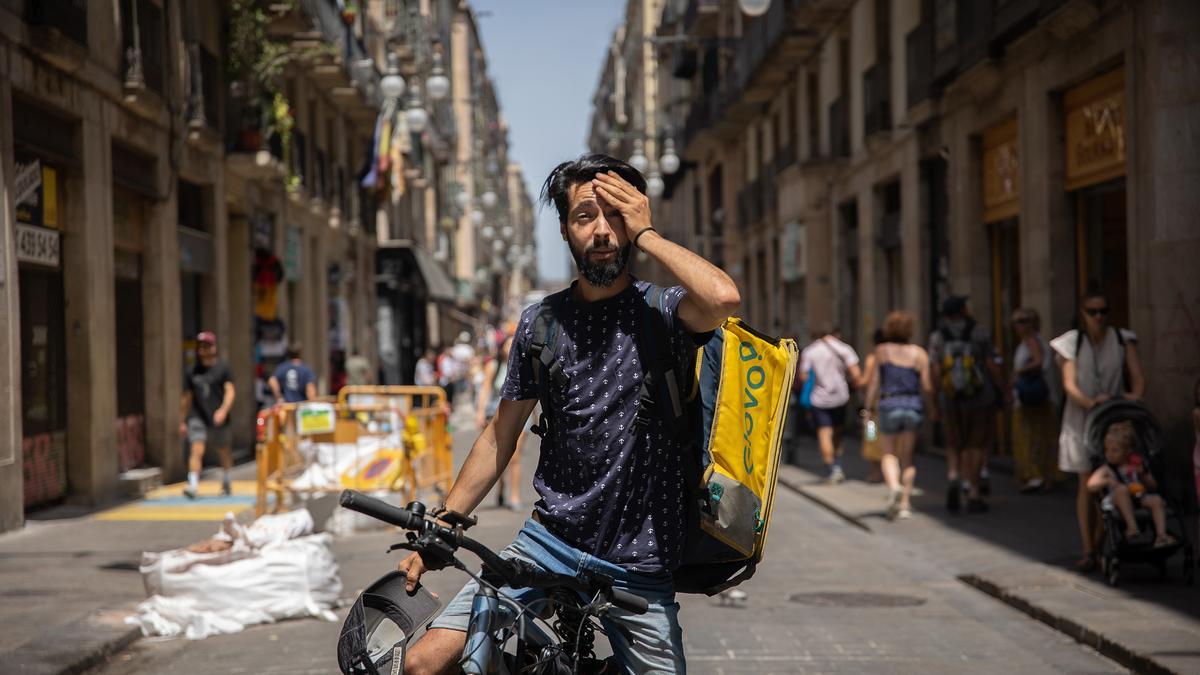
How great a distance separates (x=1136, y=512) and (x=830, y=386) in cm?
891

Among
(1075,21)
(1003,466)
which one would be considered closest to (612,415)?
(1075,21)

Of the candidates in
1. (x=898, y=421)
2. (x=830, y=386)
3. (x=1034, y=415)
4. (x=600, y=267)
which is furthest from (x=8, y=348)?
(x=600, y=267)

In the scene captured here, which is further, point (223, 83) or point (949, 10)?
point (223, 83)

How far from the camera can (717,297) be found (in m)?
3.53

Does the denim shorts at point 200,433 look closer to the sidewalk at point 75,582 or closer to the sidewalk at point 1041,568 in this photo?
the sidewalk at point 75,582

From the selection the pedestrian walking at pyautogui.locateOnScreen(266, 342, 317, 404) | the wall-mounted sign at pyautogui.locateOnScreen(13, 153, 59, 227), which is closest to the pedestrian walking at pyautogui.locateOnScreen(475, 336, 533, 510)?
the pedestrian walking at pyautogui.locateOnScreen(266, 342, 317, 404)

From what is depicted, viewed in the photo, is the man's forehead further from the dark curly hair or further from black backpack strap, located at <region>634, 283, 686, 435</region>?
black backpack strap, located at <region>634, 283, 686, 435</region>

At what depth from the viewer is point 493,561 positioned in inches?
132

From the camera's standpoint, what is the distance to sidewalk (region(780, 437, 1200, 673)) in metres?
7.63

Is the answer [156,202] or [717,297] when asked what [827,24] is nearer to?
[156,202]

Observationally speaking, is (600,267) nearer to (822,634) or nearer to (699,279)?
(699,279)

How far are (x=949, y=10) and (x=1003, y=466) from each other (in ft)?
19.9

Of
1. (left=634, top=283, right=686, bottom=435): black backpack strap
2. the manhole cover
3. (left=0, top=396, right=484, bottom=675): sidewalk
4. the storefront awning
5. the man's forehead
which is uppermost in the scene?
the storefront awning

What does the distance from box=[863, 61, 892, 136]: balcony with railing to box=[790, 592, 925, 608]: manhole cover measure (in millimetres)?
15674
